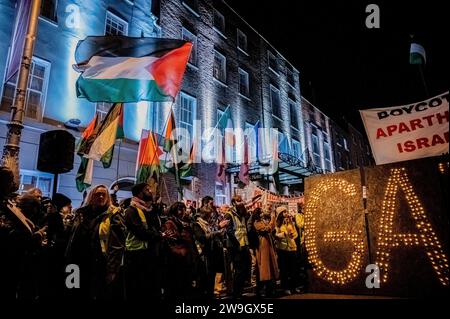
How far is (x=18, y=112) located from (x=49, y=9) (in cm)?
774

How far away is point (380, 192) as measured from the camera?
2.79m

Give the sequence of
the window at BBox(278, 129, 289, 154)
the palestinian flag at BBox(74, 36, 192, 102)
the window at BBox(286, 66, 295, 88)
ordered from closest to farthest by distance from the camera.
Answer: the palestinian flag at BBox(74, 36, 192, 102) < the window at BBox(278, 129, 289, 154) < the window at BBox(286, 66, 295, 88)

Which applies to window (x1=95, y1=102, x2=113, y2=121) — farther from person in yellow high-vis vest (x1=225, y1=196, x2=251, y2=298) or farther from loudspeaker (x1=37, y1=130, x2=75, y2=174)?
person in yellow high-vis vest (x1=225, y1=196, x2=251, y2=298)

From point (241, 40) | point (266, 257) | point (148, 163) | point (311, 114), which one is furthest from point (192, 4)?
point (311, 114)

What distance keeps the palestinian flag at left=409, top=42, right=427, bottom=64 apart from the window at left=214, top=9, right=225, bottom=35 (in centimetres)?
1228

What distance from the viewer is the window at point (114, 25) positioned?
1303 centimetres

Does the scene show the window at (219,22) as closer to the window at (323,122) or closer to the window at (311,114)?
the window at (311,114)

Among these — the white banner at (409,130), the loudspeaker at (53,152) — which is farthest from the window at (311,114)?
the white banner at (409,130)

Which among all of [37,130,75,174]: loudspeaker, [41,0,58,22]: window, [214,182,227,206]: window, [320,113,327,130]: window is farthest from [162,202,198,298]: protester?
[320,113,327,130]: window

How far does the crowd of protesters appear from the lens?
339 centimetres

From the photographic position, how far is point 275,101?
23859mm

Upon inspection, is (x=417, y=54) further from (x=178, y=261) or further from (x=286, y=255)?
(x=178, y=261)

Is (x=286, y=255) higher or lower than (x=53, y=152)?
lower
